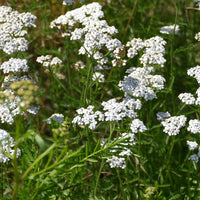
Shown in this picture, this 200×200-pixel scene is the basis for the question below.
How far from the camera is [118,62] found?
436 centimetres

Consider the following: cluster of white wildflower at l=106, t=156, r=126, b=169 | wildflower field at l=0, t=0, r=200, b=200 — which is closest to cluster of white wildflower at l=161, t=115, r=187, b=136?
wildflower field at l=0, t=0, r=200, b=200

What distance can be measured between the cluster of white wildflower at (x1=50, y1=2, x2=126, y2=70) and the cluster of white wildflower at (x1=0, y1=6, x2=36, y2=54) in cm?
47

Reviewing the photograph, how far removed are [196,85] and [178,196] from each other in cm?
150

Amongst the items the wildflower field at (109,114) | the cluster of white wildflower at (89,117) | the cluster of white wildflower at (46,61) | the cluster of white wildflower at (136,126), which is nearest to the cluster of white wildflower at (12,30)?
the wildflower field at (109,114)

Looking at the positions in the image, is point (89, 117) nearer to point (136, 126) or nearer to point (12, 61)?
point (136, 126)

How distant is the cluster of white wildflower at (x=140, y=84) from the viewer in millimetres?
4031

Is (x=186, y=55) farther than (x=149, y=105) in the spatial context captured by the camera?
Yes

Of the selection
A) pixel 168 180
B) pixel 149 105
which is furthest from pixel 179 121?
pixel 168 180

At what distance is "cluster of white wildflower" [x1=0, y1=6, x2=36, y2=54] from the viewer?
4223 mm

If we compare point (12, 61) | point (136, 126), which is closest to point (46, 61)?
point (12, 61)

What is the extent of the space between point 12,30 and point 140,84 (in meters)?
1.79

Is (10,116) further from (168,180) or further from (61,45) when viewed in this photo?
(61,45)

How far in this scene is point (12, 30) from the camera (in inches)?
174

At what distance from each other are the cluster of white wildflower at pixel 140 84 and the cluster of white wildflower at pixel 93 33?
0.26m
